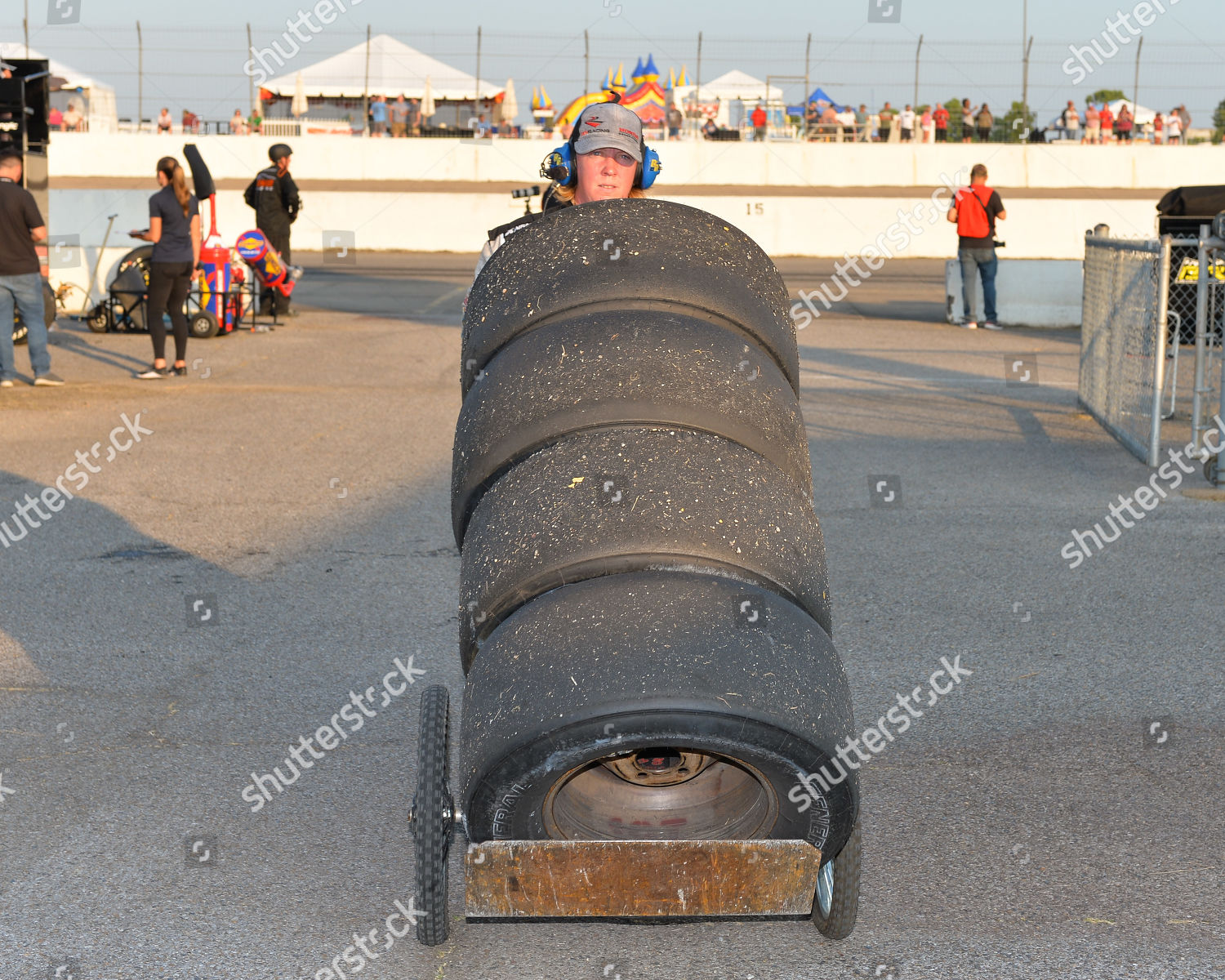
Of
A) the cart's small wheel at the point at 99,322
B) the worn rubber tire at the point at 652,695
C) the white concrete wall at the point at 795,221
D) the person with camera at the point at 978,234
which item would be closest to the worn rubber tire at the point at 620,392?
the worn rubber tire at the point at 652,695

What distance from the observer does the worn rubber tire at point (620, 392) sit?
11.8ft

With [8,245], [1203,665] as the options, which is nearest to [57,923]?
[1203,665]

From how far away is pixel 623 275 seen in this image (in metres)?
3.82

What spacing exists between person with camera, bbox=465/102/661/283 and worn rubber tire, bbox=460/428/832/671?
3.90 feet

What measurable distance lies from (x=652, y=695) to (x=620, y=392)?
94 centimetres

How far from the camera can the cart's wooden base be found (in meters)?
3.10

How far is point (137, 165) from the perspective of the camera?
39.6 m

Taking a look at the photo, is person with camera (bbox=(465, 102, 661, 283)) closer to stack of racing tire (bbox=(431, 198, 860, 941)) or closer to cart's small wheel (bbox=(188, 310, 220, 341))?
stack of racing tire (bbox=(431, 198, 860, 941))

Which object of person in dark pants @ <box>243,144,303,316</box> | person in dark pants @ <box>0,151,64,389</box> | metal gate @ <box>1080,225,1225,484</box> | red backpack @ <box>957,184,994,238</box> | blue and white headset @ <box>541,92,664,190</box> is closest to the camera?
blue and white headset @ <box>541,92,664,190</box>

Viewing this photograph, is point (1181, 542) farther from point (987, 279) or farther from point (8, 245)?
point (987, 279)

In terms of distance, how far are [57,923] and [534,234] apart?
2.34 metres
